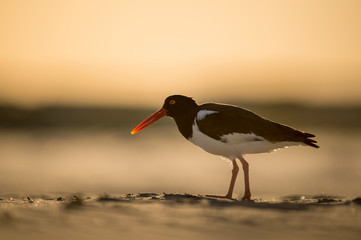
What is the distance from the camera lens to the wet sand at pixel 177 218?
22.1ft

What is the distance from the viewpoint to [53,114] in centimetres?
3862

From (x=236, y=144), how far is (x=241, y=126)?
0.98ft

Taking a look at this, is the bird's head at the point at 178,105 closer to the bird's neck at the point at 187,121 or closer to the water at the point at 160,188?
the bird's neck at the point at 187,121

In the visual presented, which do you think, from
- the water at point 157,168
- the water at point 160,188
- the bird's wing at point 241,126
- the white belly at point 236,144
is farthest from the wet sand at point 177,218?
the water at point 157,168

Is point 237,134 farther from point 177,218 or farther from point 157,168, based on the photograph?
point 157,168

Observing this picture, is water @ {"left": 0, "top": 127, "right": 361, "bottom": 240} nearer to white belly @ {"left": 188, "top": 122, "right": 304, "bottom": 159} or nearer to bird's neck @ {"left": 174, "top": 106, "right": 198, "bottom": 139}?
white belly @ {"left": 188, "top": 122, "right": 304, "bottom": 159}

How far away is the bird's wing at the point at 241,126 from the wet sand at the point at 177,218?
120 centimetres

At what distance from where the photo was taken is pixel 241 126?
9.88 metres

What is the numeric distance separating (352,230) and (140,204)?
2.94 meters

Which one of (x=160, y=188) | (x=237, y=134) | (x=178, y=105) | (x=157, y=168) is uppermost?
(x=178, y=105)

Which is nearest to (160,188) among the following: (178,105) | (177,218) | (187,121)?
(178,105)

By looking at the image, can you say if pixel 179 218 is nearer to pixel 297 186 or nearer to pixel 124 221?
pixel 124 221

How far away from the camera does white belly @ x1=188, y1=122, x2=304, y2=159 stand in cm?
982

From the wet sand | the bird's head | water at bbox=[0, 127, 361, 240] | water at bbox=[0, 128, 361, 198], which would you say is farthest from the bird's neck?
water at bbox=[0, 128, 361, 198]
